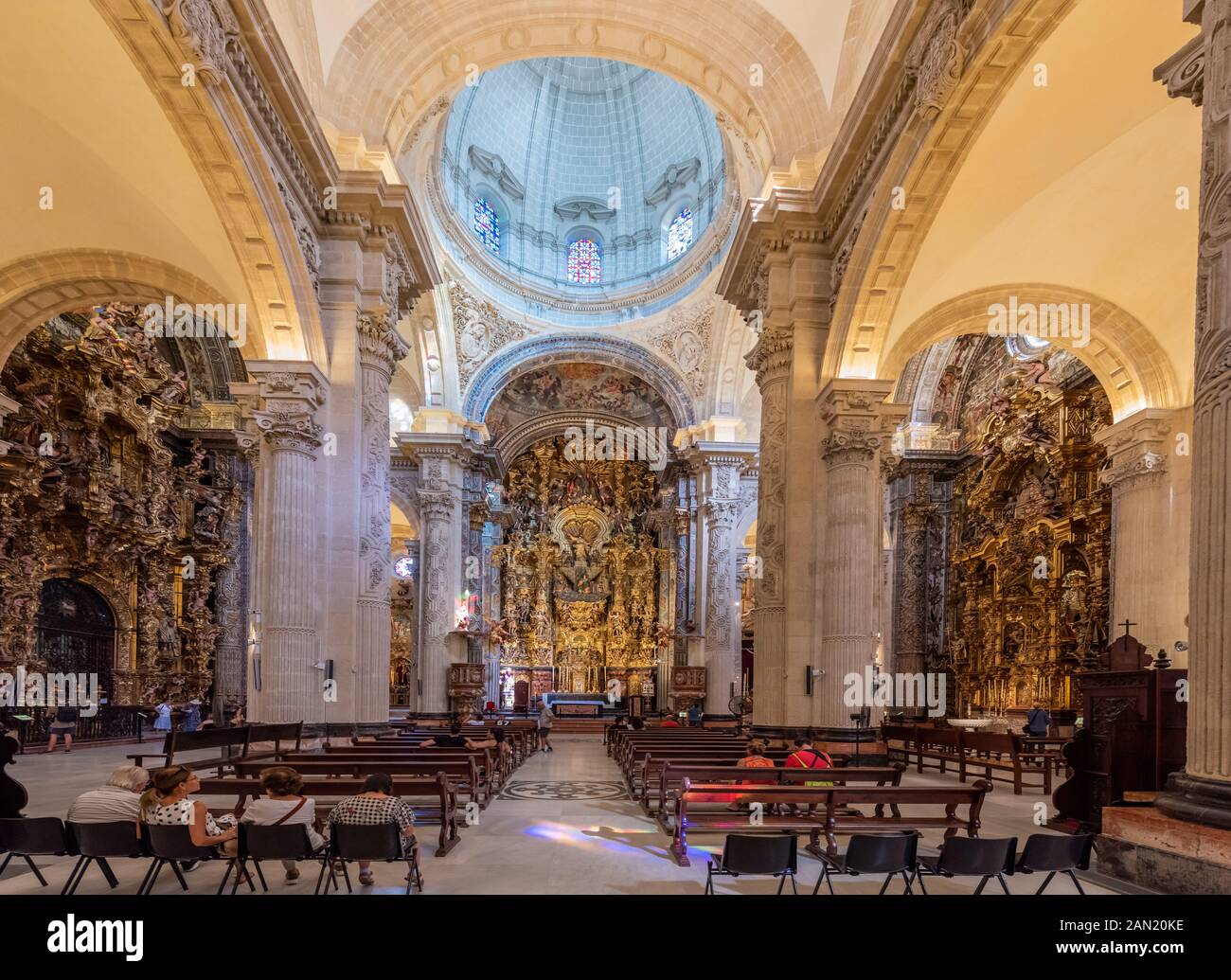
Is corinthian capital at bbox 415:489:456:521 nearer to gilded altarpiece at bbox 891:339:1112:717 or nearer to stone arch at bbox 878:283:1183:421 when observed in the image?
gilded altarpiece at bbox 891:339:1112:717

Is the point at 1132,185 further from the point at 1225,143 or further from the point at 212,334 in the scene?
the point at 212,334

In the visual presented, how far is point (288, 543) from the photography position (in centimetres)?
1272

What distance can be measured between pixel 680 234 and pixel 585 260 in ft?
12.2

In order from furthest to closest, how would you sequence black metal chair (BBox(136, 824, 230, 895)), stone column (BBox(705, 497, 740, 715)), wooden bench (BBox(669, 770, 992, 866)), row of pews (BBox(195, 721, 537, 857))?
1. stone column (BBox(705, 497, 740, 715))
2. row of pews (BBox(195, 721, 537, 857))
3. wooden bench (BBox(669, 770, 992, 866))
4. black metal chair (BBox(136, 824, 230, 895))

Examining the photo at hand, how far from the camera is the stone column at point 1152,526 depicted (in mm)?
14883

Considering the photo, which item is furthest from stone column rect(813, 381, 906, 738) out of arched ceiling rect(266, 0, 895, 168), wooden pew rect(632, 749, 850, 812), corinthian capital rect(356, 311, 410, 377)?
corinthian capital rect(356, 311, 410, 377)

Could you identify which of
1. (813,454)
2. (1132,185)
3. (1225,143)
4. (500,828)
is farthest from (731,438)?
(1225,143)

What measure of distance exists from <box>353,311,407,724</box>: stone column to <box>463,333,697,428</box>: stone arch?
1385 centimetres

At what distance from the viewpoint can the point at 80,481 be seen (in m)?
19.7

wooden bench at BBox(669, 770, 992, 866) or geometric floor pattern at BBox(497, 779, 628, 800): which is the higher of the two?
wooden bench at BBox(669, 770, 992, 866)

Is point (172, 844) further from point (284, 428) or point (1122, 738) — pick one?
point (284, 428)

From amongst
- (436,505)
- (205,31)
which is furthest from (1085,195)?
(436,505)

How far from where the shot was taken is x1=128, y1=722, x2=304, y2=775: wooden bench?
9.99m

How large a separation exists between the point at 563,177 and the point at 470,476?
11110mm
